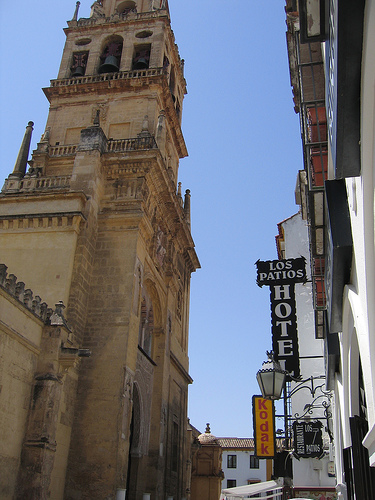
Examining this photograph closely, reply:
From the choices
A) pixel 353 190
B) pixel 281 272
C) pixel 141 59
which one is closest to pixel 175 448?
pixel 281 272

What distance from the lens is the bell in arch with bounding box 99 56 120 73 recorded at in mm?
24280

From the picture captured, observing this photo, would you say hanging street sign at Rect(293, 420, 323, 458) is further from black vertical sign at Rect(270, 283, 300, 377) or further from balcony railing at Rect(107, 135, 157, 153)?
balcony railing at Rect(107, 135, 157, 153)

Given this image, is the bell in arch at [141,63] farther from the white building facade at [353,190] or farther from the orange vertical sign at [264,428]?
the white building facade at [353,190]

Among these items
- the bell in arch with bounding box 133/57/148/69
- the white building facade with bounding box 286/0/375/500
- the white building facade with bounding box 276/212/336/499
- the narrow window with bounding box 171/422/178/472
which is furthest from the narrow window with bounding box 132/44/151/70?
the white building facade with bounding box 286/0/375/500

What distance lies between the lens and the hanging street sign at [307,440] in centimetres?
1336

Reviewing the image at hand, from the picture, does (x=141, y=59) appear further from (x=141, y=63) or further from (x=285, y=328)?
(x=285, y=328)

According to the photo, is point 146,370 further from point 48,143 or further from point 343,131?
point 343,131

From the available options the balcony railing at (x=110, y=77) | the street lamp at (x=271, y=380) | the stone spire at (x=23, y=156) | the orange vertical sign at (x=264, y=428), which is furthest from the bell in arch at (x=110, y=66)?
the street lamp at (x=271, y=380)

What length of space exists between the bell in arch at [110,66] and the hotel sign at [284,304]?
611 inches

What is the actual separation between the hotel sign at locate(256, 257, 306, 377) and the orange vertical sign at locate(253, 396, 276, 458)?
2.28m

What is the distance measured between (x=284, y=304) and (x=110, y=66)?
1713cm

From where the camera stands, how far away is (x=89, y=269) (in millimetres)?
16375

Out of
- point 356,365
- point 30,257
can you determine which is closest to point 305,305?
point 30,257

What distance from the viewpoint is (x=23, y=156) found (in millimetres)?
20031
